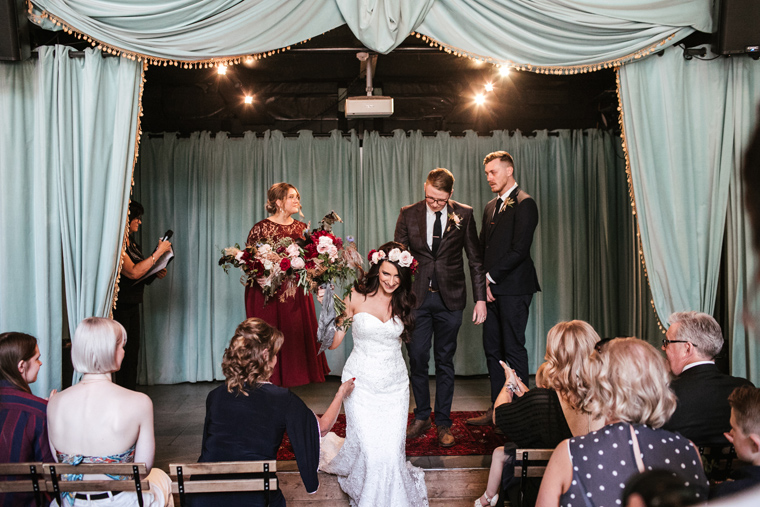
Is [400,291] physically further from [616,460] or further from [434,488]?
[616,460]

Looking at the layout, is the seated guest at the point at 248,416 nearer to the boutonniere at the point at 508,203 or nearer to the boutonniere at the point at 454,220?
the boutonniere at the point at 454,220

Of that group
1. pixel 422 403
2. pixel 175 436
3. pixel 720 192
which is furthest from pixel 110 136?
pixel 720 192

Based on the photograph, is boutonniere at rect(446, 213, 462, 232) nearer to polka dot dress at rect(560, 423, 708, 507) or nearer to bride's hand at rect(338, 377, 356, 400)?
bride's hand at rect(338, 377, 356, 400)

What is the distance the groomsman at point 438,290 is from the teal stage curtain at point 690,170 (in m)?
1.30

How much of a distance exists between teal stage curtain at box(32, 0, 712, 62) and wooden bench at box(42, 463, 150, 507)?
7.90 ft

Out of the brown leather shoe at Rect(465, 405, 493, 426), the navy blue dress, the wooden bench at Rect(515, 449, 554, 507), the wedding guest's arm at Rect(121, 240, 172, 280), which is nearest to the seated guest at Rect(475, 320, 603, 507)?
the wooden bench at Rect(515, 449, 554, 507)

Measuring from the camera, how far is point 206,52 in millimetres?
3541

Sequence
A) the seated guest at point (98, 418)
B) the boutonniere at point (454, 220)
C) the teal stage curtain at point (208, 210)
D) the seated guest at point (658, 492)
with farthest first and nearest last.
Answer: the teal stage curtain at point (208, 210), the boutonniere at point (454, 220), the seated guest at point (98, 418), the seated guest at point (658, 492)

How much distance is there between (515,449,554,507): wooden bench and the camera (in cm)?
255

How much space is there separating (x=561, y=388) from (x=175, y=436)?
3311 millimetres

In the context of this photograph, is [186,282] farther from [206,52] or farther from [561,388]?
[561,388]

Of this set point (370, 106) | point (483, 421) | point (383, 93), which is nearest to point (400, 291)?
point (483, 421)

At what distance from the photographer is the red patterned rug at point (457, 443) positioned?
4035 millimetres

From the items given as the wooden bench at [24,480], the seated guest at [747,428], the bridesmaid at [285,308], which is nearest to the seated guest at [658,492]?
the seated guest at [747,428]
